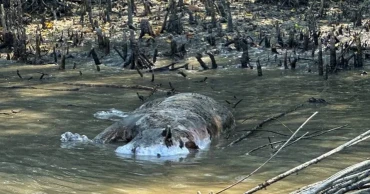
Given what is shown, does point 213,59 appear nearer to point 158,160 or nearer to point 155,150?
point 155,150

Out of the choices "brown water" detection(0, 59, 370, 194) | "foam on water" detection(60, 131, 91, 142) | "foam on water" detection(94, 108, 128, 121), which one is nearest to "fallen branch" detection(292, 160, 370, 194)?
"brown water" detection(0, 59, 370, 194)

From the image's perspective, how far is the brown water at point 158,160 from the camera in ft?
16.5

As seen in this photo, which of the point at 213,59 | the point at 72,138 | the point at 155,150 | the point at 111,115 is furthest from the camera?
the point at 213,59

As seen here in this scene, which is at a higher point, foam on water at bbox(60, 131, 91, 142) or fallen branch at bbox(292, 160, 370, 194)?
fallen branch at bbox(292, 160, 370, 194)

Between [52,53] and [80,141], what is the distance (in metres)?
7.45

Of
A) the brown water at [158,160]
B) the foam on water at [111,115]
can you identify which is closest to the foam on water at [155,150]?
the brown water at [158,160]

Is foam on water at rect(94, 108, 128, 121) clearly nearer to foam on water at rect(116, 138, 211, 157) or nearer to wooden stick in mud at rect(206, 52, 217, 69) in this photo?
foam on water at rect(116, 138, 211, 157)

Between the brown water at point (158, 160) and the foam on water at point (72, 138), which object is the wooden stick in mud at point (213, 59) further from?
the foam on water at point (72, 138)

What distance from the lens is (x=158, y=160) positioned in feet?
19.3

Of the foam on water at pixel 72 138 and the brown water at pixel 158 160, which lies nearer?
the brown water at pixel 158 160

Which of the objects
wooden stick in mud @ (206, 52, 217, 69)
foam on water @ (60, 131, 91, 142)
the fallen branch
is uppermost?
the fallen branch

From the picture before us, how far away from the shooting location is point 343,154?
594cm

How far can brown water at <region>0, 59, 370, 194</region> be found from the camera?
5.02m

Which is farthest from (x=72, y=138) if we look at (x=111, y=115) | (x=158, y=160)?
(x=111, y=115)
